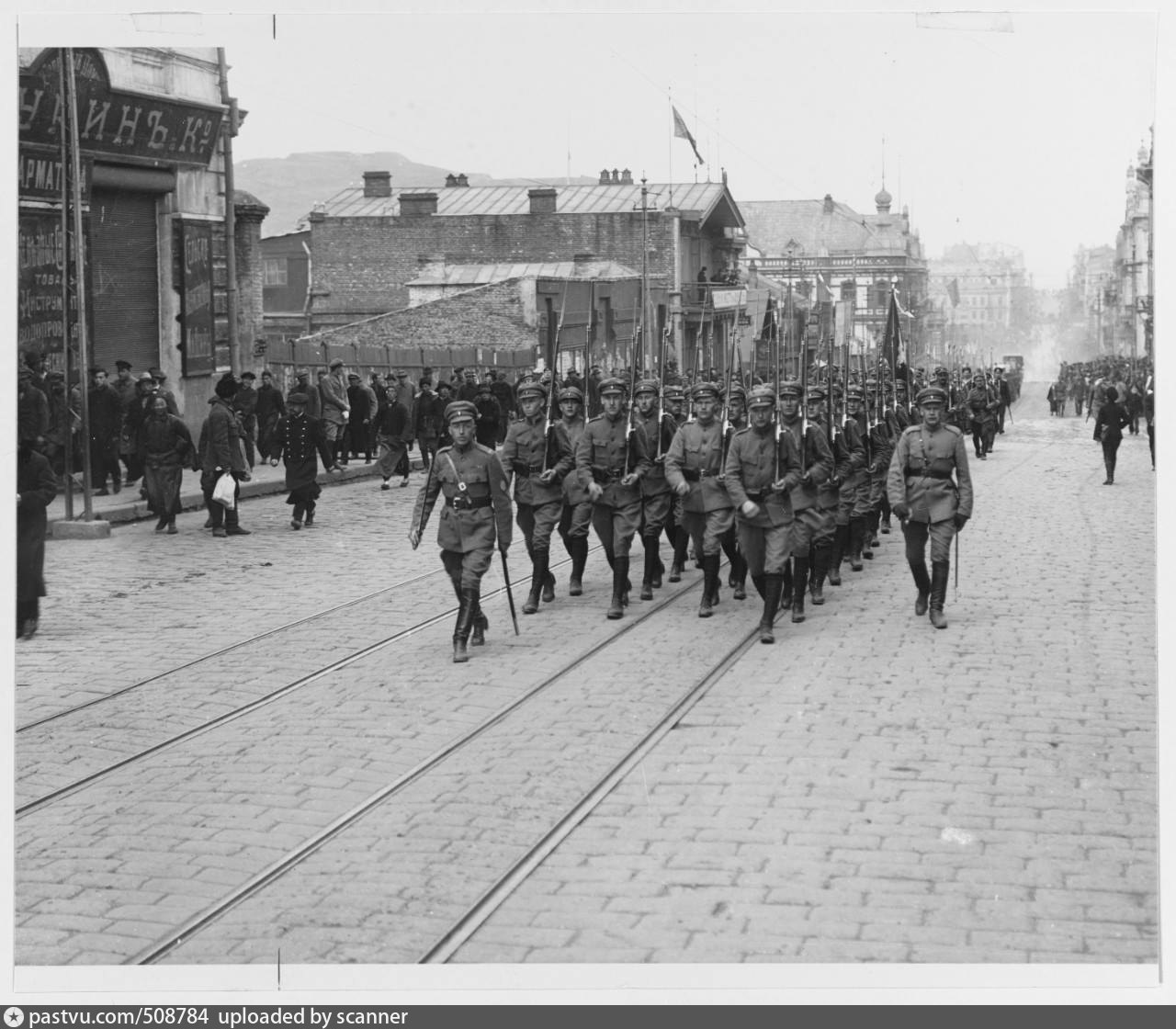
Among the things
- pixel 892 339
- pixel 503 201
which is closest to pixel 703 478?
pixel 892 339

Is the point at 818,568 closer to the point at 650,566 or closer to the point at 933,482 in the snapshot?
the point at 650,566

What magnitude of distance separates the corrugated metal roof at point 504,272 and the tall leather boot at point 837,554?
34.6 m

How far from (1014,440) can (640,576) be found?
24930mm

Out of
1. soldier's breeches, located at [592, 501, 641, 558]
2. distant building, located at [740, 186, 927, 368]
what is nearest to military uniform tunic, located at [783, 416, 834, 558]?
soldier's breeches, located at [592, 501, 641, 558]

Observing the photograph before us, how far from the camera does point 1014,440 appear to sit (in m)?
37.8

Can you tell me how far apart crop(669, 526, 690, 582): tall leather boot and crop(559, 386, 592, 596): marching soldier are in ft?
3.07

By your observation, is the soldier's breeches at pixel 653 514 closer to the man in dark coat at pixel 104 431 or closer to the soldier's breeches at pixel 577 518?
the soldier's breeches at pixel 577 518

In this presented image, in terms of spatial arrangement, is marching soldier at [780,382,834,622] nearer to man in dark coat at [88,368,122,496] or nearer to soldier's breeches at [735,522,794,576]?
soldier's breeches at [735,522,794,576]

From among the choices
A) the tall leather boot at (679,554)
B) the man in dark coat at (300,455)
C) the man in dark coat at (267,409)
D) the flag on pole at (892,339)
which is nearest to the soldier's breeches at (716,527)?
the tall leather boot at (679,554)

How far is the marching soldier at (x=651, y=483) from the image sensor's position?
13.4 metres

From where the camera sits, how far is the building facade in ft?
65.8

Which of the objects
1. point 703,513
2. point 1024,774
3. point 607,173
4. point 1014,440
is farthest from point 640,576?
point 607,173

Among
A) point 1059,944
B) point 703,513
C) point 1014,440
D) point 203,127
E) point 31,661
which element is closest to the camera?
point 1059,944

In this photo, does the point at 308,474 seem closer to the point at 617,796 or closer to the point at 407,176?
the point at 617,796
